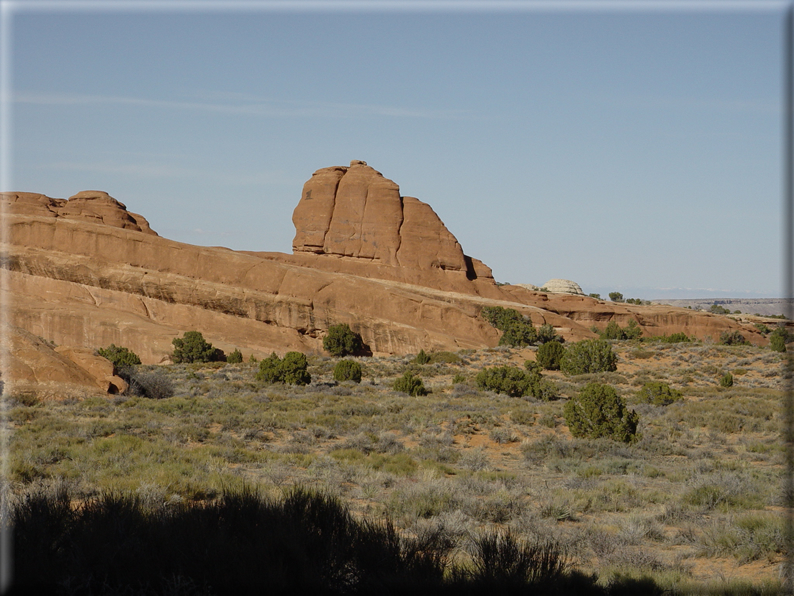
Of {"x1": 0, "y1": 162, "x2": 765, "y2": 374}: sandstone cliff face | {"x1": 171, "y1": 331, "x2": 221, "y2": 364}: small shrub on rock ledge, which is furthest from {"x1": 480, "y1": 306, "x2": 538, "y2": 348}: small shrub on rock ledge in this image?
{"x1": 171, "y1": 331, "x2": 221, "y2": 364}: small shrub on rock ledge

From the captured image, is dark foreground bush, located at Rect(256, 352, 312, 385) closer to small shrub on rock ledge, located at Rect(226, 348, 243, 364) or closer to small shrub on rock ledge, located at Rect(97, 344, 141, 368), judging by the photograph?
small shrub on rock ledge, located at Rect(97, 344, 141, 368)

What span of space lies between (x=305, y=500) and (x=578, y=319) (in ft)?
224

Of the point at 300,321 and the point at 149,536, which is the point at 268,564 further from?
the point at 300,321

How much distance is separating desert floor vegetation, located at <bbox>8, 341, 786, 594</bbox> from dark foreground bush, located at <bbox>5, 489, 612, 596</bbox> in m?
0.33

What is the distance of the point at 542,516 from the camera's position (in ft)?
28.5

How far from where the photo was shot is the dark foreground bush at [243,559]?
4.82 m

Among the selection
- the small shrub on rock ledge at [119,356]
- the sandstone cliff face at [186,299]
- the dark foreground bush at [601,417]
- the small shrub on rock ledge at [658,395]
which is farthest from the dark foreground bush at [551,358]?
the small shrub on rock ledge at [119,356]

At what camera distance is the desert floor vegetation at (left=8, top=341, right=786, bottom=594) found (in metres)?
7.06

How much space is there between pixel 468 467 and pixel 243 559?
8156mm

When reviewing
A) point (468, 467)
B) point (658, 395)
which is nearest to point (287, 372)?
point (658, 395)

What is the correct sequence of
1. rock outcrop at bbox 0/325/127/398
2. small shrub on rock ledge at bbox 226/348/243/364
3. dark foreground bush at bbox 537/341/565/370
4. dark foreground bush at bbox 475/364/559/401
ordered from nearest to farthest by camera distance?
rock outcrop at bbox 0/325/127/398 → dark foreground bush at bbox 475/364/559/401 → dark foreground bush at bbox 537/341/565/370 → small shrub on rock ledge at bbox 226/348/243/364

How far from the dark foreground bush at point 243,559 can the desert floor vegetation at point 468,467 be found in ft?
1.09

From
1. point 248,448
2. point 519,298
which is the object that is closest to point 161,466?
point 248,448

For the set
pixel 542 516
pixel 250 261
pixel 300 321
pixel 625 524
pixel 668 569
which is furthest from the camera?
pixel 250 261
